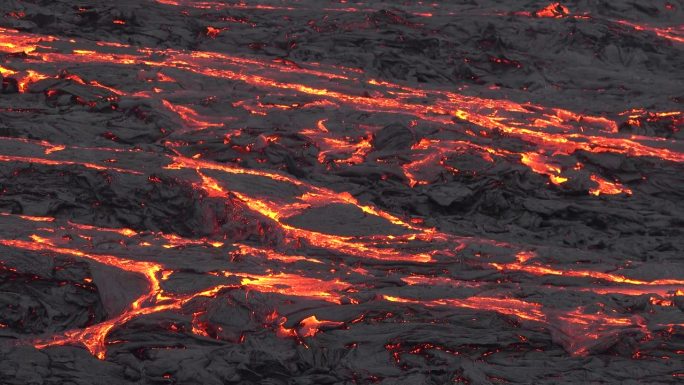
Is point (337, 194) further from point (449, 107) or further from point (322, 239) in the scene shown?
point (449, 107)

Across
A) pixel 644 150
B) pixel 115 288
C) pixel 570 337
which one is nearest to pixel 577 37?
pixel 644 150

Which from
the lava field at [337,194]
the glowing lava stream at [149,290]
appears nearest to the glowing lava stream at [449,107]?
the lava field at [337,194]

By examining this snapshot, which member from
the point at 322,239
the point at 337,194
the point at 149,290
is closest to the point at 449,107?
the point at 337,194

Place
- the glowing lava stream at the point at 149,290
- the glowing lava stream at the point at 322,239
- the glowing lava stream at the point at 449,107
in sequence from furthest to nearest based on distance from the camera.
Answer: the glowing lava stream at the point at 449,107, the glowing lava stream at the point at 322,239, the glowing lava stream at the point at 149,290

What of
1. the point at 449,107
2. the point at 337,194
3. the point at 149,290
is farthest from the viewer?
the point at 449,107

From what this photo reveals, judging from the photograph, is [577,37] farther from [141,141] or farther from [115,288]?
[115,288]

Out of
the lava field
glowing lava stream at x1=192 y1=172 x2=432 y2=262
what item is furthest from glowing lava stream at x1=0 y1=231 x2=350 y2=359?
glowing lava stream at x1=192 y1=172 x2=432 y2=262

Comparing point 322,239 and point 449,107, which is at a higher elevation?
point 449,107

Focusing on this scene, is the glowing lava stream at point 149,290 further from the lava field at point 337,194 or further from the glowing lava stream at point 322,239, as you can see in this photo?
the glowing lava stream at point 322,239
